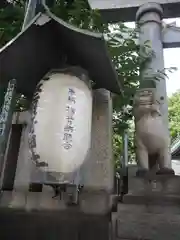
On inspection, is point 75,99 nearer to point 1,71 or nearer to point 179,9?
point 1,71

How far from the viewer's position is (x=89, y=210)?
6.48 ft

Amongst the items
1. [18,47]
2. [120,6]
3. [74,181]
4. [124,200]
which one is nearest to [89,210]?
[124,200]

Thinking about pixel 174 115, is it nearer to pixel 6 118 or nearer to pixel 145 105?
pixel 145 105

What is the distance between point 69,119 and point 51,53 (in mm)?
693

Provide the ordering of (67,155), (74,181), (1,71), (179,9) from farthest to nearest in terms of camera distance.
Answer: (179,9) → (1,71) → (74,181) → (67,155)

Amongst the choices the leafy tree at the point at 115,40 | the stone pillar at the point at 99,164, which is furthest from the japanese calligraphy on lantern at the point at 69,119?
the leafy tree at the point at 115,40

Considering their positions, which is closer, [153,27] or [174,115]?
[153,27]

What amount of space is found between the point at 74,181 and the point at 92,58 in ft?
3.00

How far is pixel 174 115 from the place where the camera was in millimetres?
12570

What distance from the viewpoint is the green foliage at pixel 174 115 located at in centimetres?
1132

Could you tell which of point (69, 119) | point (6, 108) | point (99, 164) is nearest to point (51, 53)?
point (6, 108)

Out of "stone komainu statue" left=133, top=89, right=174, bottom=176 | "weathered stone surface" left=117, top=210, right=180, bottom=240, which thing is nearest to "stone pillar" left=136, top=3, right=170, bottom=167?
"stone komainu statue" left=133, top=89, right=174, bottom=176

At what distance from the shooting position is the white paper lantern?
1.50 meters

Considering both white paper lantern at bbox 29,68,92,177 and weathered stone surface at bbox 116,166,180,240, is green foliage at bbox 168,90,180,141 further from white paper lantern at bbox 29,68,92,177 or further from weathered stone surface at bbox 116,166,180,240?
white paper lantern at bbox 29,68,92,177
